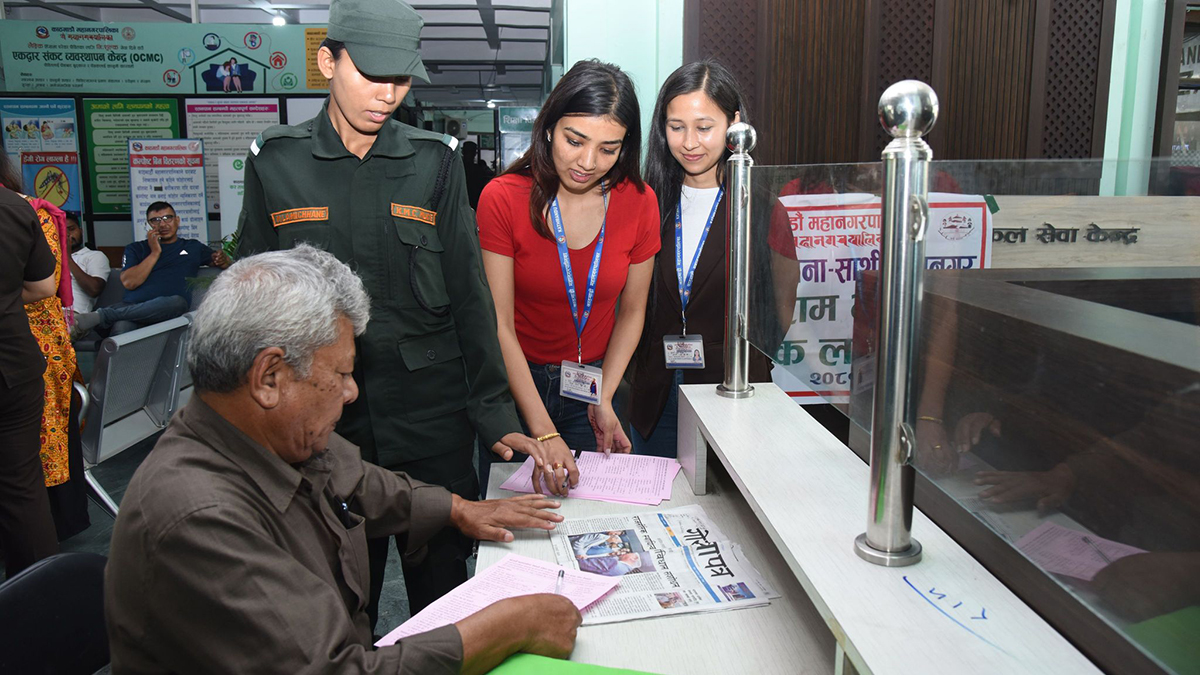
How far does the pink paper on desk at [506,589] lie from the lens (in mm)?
1226

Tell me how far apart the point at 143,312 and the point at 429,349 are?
4306 millimetres

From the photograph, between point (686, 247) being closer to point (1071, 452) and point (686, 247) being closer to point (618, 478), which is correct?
point (618, 478)

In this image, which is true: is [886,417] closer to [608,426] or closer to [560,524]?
[560,524]

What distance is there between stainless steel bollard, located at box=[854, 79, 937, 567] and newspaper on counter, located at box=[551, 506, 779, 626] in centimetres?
41

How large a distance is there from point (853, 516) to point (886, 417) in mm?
229

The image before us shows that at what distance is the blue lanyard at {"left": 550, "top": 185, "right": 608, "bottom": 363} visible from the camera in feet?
6.42

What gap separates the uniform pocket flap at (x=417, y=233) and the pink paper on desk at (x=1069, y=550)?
1277mm

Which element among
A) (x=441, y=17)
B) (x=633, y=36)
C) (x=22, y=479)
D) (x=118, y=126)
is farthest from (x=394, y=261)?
(x=441, y=17)

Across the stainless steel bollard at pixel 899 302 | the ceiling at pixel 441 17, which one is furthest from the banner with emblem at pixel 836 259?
the ceiling at pixel 441 17

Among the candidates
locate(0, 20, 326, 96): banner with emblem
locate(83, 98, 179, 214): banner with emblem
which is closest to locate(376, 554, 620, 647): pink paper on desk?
locate(0, 20, 326, 96): banner with emblem

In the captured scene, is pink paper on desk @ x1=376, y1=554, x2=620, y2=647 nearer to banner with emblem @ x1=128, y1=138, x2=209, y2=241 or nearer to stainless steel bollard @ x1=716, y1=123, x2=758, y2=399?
stainless steel bollard @ x1=716, y1=123, x2=758, y2=399

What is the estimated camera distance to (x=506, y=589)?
4.30ft

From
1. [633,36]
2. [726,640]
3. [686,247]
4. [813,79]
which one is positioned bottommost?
[726,640]

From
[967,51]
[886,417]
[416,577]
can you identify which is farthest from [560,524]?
[967,51]
